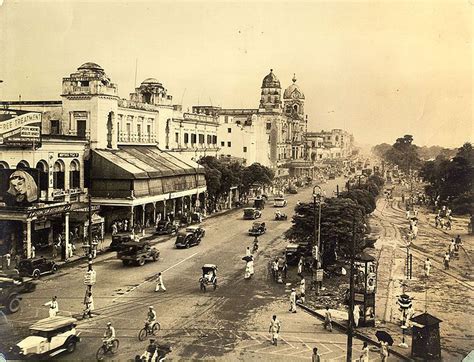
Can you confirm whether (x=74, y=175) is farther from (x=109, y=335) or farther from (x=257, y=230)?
(x=109, y=335)

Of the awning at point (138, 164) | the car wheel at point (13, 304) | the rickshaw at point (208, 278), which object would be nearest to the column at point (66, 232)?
the awning at point (138, 164)

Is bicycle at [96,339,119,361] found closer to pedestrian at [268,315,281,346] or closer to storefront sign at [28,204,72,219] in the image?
pedestrian at [268,315,281,346]

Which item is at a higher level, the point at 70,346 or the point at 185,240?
the point at 185,240

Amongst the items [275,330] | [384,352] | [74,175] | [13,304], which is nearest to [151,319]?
[275,330]

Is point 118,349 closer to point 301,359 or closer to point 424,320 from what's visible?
point 301,359

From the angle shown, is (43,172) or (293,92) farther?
(293,92)
